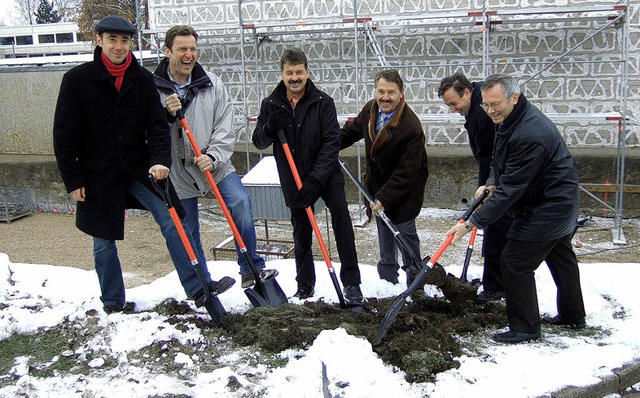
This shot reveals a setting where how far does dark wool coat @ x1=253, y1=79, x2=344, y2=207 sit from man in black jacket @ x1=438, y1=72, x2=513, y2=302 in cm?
83

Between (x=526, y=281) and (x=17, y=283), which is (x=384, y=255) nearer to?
(x=526, y=281)

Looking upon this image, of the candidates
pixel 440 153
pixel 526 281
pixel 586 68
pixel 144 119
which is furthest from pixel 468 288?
pixel 586 68

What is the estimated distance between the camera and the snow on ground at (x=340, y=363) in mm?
3307

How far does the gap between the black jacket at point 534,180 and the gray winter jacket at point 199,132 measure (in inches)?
69.5

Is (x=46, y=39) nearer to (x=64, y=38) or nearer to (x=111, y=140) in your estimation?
(x=64, y=38)

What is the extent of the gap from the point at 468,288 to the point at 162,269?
14.0 ft

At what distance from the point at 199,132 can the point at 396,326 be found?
6.08 ft

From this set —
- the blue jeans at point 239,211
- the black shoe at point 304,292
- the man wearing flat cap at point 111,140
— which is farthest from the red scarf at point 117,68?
the black shoe at point 304,292

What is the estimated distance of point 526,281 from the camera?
3732mm

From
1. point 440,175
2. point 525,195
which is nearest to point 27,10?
point 440,175

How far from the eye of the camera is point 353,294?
170 inches

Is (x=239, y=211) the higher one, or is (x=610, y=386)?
(x=239, y=211)

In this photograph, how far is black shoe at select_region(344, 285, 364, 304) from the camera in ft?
14.0

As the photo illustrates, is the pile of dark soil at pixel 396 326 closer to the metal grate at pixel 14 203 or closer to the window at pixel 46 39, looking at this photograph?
the metal grate at pixel 14 203
